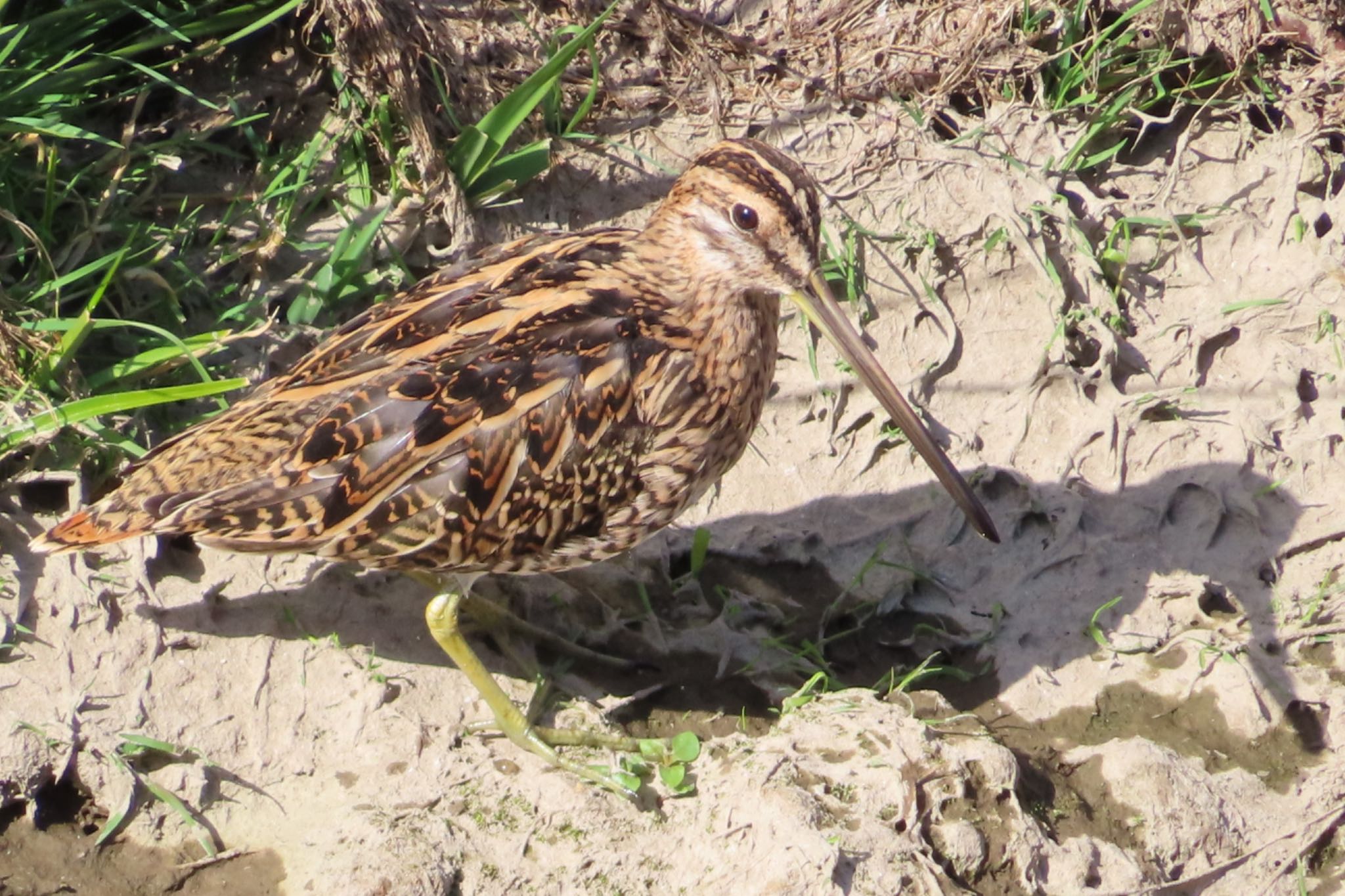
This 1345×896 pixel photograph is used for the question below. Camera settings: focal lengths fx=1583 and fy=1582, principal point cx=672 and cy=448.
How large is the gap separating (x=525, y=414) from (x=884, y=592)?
176 cm

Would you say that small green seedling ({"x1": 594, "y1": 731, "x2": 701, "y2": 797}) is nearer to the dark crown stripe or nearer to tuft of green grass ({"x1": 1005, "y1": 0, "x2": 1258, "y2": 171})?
the dark crown stripe

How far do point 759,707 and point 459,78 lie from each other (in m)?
2.66

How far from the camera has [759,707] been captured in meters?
5.27

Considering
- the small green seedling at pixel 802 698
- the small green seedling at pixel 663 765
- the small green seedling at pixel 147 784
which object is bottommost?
the small green seedling at pixel 663 765

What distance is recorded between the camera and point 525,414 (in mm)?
4543

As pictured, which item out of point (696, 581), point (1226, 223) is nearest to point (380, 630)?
point (696, 581)

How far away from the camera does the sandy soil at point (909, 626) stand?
4.60 metres

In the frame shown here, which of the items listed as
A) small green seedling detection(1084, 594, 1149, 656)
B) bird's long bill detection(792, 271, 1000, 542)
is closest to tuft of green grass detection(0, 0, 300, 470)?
bird's long bill detection(792, 271, 1000, 542)

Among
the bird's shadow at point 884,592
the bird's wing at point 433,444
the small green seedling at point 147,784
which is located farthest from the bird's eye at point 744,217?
the small green seedling at point 147,784

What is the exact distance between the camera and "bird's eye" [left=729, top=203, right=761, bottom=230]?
185 inches

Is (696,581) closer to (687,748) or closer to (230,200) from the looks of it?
(687,748)

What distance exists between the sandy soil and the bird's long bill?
64 centimetres

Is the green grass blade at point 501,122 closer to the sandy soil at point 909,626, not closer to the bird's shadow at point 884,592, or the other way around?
the sandy soil at point 909,626

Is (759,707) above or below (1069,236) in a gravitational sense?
below
